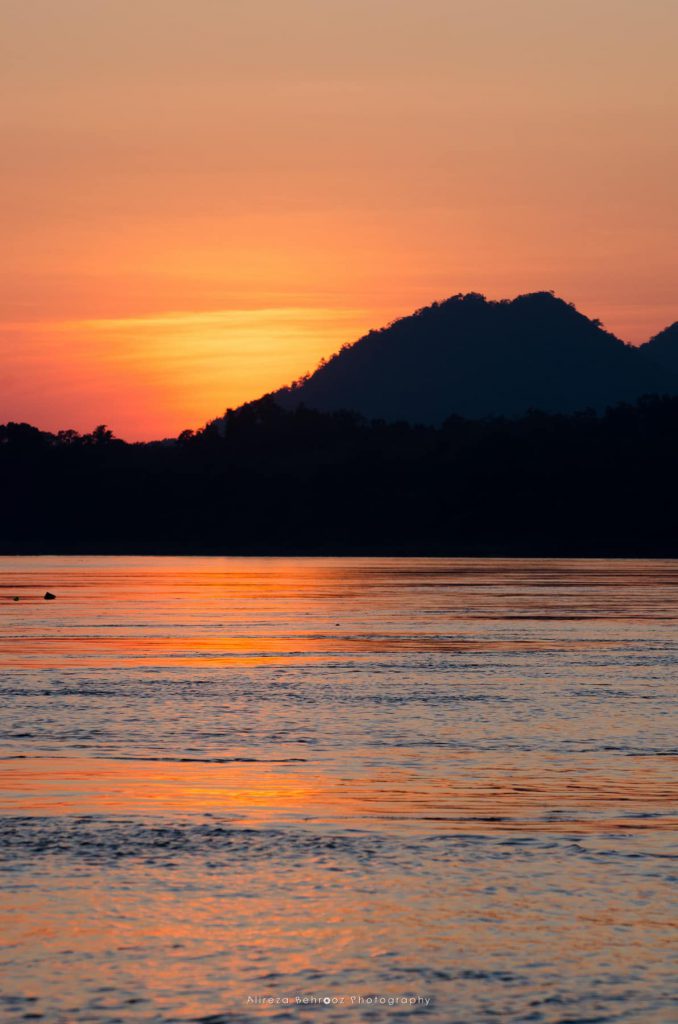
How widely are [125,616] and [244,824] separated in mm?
57938

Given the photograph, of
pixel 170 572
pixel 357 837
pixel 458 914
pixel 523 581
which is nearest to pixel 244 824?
pixel 357 837

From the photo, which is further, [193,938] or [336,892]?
[336,892]

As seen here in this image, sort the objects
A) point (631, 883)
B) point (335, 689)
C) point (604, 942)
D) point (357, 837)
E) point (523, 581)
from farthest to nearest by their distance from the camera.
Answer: point (523, 581) < point (335, 689) < point (357, 837) < point (631, 883) < point (604, 942)

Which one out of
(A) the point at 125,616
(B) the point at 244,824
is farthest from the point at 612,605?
(B) the point at 244,824

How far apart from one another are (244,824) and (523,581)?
110099 millimetres

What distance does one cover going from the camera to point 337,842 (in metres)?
21.2

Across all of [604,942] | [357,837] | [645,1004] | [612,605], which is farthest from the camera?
[612,605]

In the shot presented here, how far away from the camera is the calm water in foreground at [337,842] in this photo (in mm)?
14977

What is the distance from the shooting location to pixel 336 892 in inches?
730

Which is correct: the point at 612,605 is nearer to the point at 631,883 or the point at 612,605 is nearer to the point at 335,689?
the point at 335,689

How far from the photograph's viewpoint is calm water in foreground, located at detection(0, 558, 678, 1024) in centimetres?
1498

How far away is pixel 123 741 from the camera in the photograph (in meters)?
31.1

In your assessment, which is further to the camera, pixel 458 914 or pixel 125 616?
pixel 125 616

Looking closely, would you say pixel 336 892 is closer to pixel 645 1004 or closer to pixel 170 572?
pixel 645 1004
